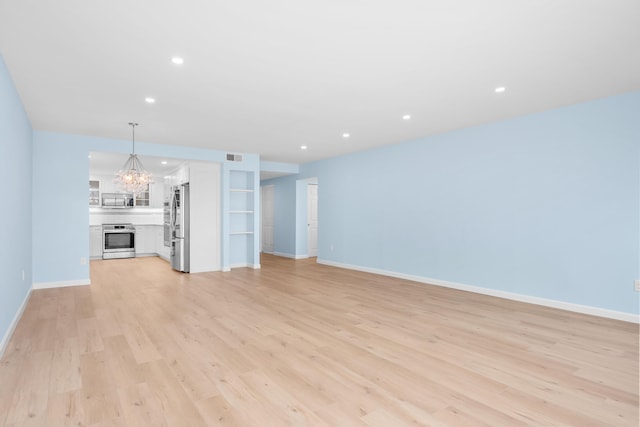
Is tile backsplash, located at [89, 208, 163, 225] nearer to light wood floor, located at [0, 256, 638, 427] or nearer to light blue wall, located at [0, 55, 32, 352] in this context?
light blue wall, located at [0, 55, 32, 352]

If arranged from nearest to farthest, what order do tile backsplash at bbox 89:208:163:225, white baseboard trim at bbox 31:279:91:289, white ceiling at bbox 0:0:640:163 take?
white ceiling at bbox 0:0:640:163, white baseboard trim at bbox 31:279:91:289, tile backsplash at bbox 89:208:163:225

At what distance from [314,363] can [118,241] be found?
8446 mm

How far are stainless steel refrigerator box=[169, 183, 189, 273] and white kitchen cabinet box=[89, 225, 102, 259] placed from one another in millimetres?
3059

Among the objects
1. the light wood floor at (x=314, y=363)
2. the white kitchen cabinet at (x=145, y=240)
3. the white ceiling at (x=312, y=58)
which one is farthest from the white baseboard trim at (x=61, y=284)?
the white kitchen cabinet at (x=145, y=240)

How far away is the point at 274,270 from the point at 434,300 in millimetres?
3638

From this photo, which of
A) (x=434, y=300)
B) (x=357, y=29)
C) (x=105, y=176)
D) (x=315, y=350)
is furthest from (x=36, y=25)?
(x=105, y=176)

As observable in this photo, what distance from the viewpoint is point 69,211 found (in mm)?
5605

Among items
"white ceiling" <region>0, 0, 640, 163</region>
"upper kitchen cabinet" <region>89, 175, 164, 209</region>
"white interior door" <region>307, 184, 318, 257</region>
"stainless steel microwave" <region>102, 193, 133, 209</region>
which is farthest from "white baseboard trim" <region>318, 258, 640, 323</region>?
"stainless steel microwave" <region>102, 193, 133, 209</region>

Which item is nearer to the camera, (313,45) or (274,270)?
(313,45)

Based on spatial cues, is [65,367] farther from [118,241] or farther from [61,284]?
[118,241]

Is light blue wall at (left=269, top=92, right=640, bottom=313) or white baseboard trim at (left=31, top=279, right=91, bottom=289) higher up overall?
light blue wall at (left=269, top=92, right=640, bottom=313)

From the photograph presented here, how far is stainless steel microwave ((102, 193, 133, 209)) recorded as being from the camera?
961 cm

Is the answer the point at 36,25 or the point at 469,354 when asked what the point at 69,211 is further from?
the point at 469,354

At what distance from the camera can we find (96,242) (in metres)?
9.01
